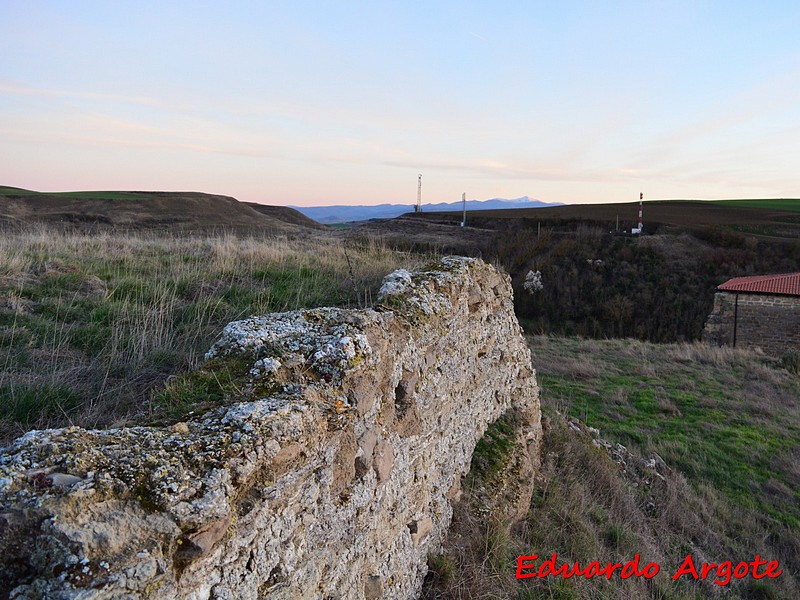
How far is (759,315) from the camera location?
2136 centimetres

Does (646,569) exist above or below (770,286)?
below

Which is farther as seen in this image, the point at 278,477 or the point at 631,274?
the point at 631,274

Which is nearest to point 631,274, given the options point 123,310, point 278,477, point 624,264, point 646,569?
point 624,264

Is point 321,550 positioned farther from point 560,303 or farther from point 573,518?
point 560,303

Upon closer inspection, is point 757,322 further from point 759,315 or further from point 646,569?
point 646,569

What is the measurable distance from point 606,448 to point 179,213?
39.5 m

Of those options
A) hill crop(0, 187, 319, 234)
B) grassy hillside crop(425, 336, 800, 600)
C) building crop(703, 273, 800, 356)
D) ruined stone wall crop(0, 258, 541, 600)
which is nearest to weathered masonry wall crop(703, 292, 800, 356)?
building crop(703, 273, 800, 356)

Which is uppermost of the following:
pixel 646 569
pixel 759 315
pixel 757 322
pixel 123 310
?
pixel 123 310

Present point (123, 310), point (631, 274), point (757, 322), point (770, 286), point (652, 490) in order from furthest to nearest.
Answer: point (631, 274), point (757, 322), point (770, 286), point (652, 490), point (123, 310)

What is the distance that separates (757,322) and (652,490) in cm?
1808

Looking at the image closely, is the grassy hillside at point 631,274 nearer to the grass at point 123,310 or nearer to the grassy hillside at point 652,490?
the grassy hillside at point 652,490

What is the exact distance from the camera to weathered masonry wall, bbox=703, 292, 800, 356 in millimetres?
20719

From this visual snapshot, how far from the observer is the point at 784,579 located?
6.07 meters

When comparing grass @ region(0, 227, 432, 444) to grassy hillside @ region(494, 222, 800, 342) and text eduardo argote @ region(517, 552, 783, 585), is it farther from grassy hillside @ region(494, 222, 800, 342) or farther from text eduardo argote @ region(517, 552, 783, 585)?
grassy hillside @ region(494, 222, 800, 342)
